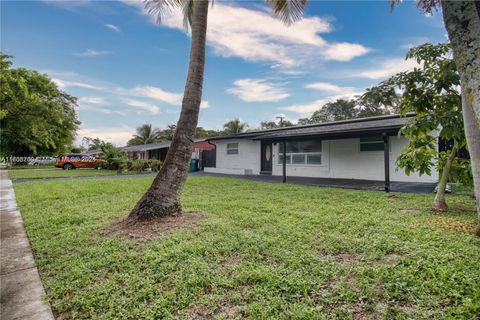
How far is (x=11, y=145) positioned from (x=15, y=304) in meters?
40.1

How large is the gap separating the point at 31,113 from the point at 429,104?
28.9 metres

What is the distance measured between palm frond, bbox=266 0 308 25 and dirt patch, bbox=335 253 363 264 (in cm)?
778

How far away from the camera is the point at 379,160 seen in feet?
39.7

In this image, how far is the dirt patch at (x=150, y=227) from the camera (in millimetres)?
4312

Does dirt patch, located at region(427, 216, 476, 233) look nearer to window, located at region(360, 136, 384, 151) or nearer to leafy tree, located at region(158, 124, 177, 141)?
window, located at region(360, 136, 384, 151)

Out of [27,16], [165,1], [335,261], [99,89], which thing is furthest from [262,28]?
[99,89]

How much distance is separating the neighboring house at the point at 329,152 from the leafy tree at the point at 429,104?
3292 mm

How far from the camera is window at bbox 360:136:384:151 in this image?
11969 millimetres

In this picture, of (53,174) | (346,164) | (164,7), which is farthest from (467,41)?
(53,174)

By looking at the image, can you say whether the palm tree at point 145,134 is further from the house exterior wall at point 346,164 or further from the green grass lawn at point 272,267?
the green grass lawn at point 272,267

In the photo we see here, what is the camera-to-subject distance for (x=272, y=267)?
9.78 feet

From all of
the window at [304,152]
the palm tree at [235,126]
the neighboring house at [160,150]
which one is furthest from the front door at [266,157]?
the palm tree at [235,126]

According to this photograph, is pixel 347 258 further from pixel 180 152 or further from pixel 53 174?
pixel 53 174

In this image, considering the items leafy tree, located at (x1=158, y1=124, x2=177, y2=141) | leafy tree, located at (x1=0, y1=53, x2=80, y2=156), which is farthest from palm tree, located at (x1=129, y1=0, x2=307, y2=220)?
leafy tree, located at (x1=158, y1=124, x2=177, y2=141)
